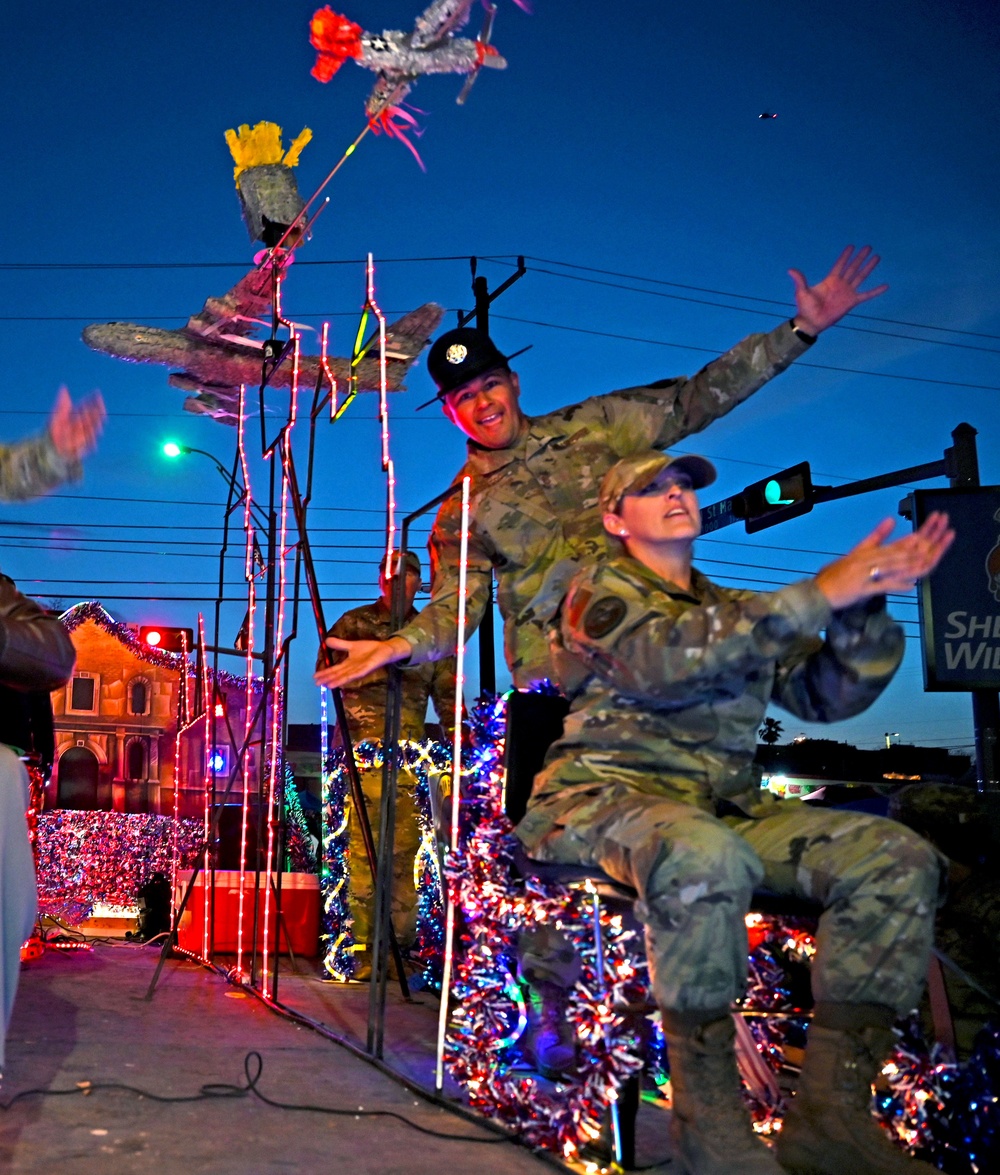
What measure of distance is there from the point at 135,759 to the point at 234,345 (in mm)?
15728

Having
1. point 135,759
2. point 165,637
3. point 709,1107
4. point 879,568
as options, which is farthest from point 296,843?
point 135,759

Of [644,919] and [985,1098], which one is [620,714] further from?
[985,1098]

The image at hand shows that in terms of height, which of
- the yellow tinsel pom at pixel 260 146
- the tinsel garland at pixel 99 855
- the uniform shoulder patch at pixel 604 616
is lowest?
the tinsel garland at pixel 99 855

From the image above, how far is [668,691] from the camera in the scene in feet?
9.00

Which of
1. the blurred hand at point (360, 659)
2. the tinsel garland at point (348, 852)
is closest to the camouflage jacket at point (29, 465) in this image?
the blurred hand at point (360, 659)

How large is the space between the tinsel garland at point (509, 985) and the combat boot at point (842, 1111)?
0.42 metres

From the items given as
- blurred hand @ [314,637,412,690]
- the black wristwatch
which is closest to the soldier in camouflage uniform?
blurred hand @ [314,637,412,690]

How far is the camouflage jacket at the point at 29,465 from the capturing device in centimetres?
293

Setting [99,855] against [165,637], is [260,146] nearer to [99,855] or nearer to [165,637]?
[165,637]

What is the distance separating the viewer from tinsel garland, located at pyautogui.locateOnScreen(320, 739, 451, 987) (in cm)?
623

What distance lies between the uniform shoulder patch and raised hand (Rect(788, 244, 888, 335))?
1.44 m

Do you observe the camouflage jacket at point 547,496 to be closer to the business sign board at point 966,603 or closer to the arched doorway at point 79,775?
the business sign board at point 966,603

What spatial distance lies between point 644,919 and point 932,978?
1.05 m

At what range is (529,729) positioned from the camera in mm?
3338
